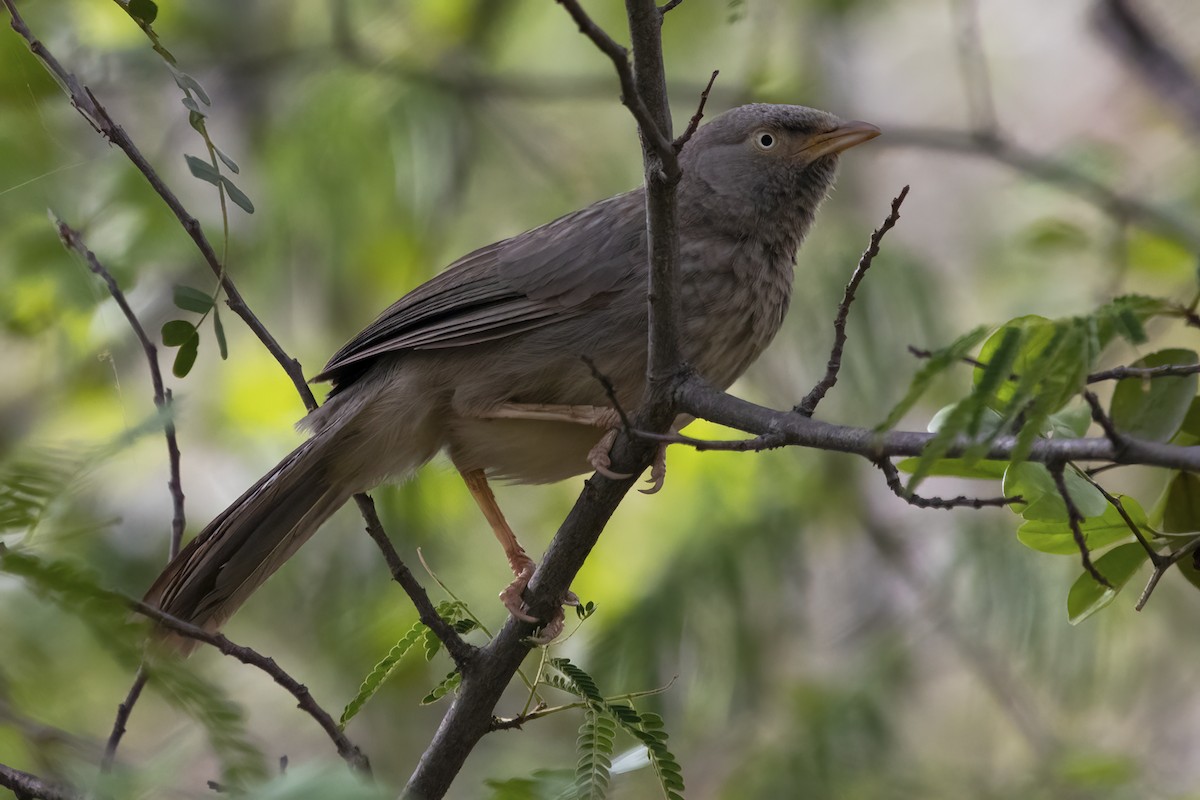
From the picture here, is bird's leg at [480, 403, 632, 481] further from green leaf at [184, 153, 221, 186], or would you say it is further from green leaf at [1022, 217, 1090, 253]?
green leaf at [1022, 217, 1090, 253]

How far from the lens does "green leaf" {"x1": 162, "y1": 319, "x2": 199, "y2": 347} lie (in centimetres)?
301

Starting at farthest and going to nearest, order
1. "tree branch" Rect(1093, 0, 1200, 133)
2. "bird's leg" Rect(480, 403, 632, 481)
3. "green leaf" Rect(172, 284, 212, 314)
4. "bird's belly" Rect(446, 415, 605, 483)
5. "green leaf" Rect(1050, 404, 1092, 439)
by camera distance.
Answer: "tree branch" Rect(1093, 0, 1200, 133)
"bird's belly" Rect(446, 415, 605, 483)
"bird's leg" Rect(480, 403, 632, 481)
"green leaf" Rect(172, 284, 212, 314)
"green leaf" Rect(1050, 404, 1092, 439)

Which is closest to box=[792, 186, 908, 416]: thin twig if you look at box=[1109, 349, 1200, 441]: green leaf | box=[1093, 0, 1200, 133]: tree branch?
box=[1109, 349, 1200, 441]: green leaf

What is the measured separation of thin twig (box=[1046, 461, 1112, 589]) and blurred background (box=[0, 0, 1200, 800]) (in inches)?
103

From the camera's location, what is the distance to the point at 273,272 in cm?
680

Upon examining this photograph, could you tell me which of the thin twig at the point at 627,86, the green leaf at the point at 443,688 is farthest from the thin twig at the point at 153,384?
the thin twig at the point at 627,86

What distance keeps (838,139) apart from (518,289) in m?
1.30

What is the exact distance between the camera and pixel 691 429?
600cm

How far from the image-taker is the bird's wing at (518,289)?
4.20 metres

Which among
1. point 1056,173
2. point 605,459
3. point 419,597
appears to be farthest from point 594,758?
point 1056,173

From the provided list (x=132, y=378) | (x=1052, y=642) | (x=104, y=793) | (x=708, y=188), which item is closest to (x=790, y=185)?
(x=708, y=188)

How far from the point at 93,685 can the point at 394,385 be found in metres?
2.19

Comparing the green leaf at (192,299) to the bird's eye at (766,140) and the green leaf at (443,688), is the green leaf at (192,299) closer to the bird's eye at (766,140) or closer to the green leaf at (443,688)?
the green leaf at (443,688)

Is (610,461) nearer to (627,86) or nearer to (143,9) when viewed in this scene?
(627,86)
